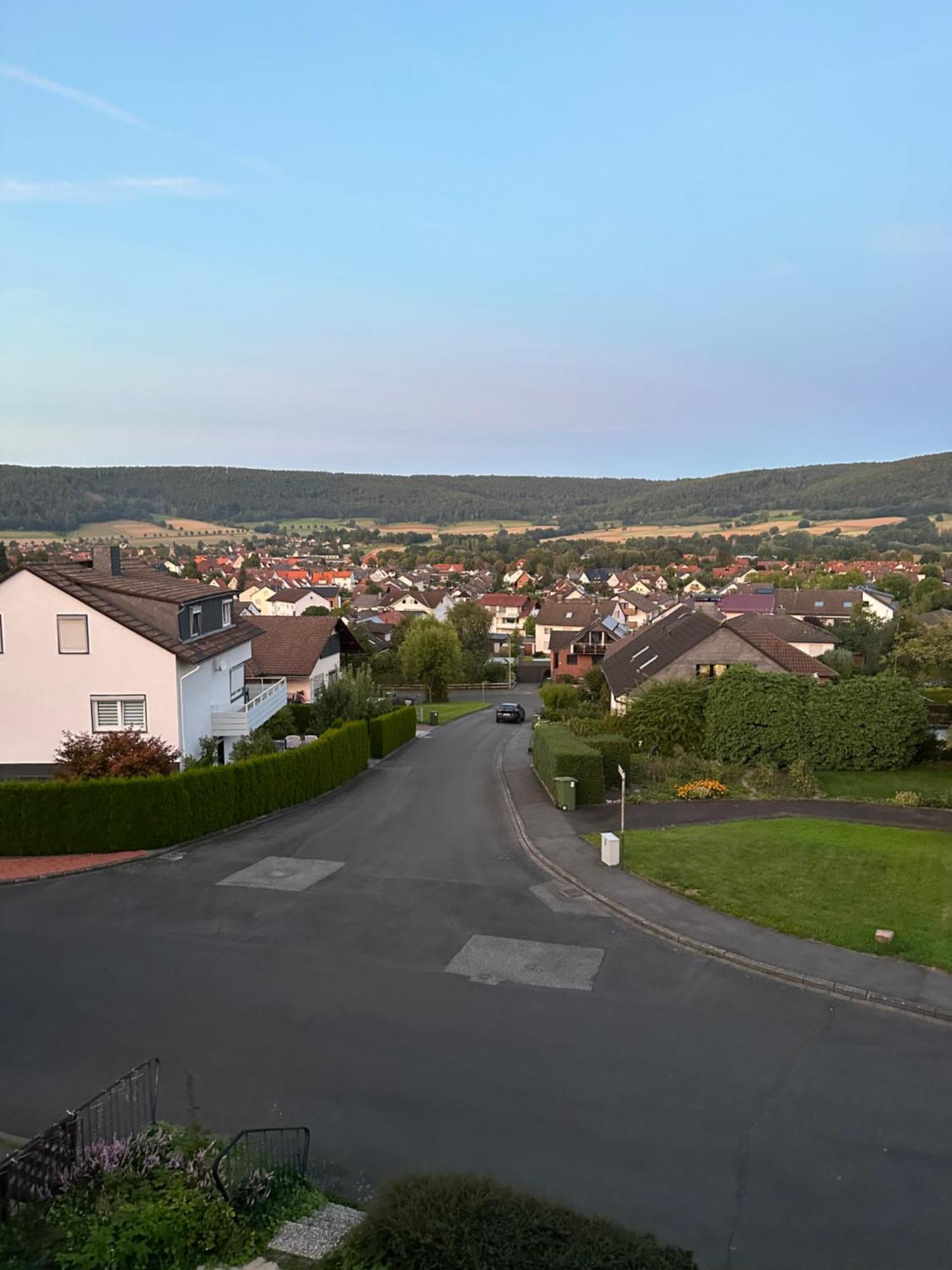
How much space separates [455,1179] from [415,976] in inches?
266

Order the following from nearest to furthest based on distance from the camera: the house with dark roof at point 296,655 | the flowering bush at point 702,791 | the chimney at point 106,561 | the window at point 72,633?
the window at point 72,633 → the flowering bush at point 702,791 → the chimney at point 106,561 → the house with dark roof at point 296,655

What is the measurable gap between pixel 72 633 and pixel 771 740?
21852 millimetres

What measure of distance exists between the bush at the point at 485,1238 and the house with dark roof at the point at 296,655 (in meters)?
32.1

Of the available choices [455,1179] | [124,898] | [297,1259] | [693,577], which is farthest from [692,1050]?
[693,577]

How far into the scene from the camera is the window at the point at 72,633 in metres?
25.4

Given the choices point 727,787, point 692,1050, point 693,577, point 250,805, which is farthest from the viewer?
point 693,577

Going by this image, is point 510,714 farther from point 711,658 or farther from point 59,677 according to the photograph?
point 59,677

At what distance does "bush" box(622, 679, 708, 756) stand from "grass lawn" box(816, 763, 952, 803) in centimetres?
425

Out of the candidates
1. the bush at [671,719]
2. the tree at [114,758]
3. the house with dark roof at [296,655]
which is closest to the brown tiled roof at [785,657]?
the bush at [671,719]

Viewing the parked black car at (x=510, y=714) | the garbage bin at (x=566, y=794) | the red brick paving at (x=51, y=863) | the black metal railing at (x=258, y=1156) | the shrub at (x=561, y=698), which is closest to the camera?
the black metal railing at (x=258, y=1156)

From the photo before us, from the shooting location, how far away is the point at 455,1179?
7.38 meters

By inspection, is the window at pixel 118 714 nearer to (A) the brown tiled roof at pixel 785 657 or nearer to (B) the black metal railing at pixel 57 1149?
(B) the black metal railing at pixel 57 1149

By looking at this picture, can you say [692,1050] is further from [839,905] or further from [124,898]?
[124,898]

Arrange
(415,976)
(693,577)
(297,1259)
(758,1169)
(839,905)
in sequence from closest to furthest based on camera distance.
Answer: (297,1259)
(758,1169)
(415,976)
(839,905)
(693,577)
